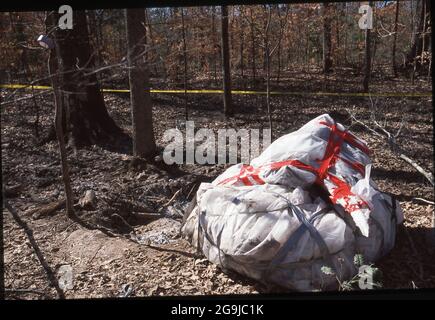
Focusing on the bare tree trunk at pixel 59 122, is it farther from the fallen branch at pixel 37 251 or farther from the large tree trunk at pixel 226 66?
the large tree trunk at pixel 226 66

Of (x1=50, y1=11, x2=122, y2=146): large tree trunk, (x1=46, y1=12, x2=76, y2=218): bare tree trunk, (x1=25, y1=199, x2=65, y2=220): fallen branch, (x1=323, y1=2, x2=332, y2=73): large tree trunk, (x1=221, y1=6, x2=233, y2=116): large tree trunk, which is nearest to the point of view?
(x1=46, y1=12, x2=76, y2=218): bare tree trunk

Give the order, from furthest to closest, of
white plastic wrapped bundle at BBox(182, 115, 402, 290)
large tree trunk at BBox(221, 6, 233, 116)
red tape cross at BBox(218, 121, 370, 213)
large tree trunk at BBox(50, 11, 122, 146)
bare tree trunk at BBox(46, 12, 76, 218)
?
1. large tree trunk at BBox(221, 6, 233, 116)
2. large tree trunk at BBox(50, 11, 122, 146)
3. bare tree trunk at BBox(46, 12, 76, 218)
4. red tape cross at BBox(218, 121, 370, 213)
5. white plastic wrapped bundle at BBox(182, 115, 402, 290)

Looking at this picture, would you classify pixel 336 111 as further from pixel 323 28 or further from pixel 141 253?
pixel 141 253

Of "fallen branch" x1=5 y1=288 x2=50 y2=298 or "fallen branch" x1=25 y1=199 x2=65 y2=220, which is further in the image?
"fallen branch" x1=25 y1=199 x2=65 y2=220

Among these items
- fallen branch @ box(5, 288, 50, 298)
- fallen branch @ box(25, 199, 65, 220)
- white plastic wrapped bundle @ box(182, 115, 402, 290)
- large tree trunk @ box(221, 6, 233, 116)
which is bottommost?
fallen branch @ box(5, 288, 50, 298)

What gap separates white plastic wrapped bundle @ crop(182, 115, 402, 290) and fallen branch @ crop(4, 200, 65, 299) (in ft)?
3.48

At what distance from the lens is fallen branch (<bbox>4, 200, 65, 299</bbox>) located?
3.00 m

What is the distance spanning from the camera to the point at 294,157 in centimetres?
322

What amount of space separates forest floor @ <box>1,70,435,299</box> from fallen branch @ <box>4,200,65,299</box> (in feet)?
0.12

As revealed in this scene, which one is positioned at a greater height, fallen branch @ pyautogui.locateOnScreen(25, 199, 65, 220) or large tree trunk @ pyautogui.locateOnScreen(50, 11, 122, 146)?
large tree trunk @ pyautogui.locateOnScreen(50, 11, 122, 146)

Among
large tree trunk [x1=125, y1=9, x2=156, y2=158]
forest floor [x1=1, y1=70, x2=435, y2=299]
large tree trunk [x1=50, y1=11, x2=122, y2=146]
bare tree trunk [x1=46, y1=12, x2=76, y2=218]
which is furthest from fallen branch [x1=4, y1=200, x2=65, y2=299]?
large tree trunk [x1=50, y1=11, x2=122, y2=146]

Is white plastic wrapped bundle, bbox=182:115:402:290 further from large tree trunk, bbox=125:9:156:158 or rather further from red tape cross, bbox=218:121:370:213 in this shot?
large tree trunk, bbox=125:9:156:158

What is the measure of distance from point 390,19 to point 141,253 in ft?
25.6
